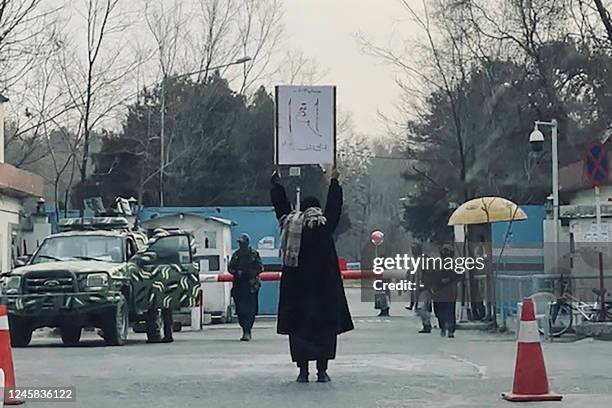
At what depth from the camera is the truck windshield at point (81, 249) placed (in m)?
20.6

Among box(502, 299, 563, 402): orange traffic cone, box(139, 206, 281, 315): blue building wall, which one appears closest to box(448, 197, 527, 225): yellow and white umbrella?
box(139, 206, 281, 315): blue building wall

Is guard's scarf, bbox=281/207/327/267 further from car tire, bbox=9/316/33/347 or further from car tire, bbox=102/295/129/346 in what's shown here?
car tire, bbox=9/316/33/347

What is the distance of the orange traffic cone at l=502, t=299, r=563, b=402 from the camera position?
10734mm

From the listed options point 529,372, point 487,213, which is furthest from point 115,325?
point 487,213

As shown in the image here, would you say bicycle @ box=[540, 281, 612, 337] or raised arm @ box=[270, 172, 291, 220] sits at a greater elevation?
raised arm @ box=[270, 172, 291, 220]

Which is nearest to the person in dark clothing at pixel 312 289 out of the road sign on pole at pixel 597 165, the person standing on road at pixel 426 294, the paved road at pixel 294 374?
the paved road at pixel 294 374

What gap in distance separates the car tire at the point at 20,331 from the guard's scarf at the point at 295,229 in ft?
26.9

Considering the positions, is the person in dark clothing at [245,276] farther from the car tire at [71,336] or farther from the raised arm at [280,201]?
the raised arm at [280,201]

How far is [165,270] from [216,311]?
1156 cm

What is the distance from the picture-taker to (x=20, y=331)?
19.6m

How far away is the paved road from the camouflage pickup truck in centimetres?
59

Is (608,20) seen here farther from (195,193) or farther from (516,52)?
(195,193)

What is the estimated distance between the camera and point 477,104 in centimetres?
3619

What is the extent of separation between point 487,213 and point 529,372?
16.3 metres
